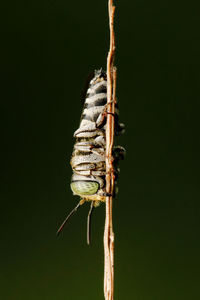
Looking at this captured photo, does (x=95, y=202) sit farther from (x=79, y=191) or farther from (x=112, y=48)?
(x=112, y=48)

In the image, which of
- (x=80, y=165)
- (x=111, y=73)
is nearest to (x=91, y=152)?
(x=80, y=165)

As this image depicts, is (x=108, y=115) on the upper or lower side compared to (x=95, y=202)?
upper
